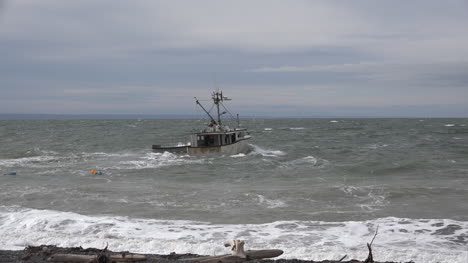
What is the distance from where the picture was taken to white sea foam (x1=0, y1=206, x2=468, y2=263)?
448 inches

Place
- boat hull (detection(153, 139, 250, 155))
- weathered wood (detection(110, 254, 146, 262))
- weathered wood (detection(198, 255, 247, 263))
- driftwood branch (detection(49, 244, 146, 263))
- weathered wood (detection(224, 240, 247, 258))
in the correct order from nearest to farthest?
driftwood branch (detection(49, 244, 146, 263))
weathered wood (detection(110, 254, 146, 262))
weathered wood (detection(198, 255, 247, 263))
weathered wood (detection(224, 240, 247, 258))
boat hull (detection(153, 139, 250, 155))

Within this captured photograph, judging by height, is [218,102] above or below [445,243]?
above

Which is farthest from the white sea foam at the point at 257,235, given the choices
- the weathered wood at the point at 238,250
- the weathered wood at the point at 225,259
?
the weathered wood at the point at 225,259

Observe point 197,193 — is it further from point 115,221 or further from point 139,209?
point 115,221

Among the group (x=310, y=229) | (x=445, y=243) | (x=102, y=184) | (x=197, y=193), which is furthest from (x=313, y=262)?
(x=102, y=184)

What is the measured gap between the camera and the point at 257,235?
13.0m

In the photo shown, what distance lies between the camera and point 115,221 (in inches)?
575

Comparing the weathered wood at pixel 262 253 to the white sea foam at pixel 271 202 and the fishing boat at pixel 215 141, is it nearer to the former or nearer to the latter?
the white sea foam at pixel 271 202

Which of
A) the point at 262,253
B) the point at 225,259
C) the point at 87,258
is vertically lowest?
the point at 262,253

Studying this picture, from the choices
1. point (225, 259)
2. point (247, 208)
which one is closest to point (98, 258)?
point (225, 259)

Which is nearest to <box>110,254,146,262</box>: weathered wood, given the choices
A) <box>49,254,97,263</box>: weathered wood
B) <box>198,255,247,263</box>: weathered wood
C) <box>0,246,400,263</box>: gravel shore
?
<box>0,246,400,263</box>: gravel shore

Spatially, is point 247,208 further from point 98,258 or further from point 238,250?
point 98,258

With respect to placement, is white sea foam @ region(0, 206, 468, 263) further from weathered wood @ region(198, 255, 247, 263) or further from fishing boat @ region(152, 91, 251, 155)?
fishing boat @ region(152, 91, 251, 155)

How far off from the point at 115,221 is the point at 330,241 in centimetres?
725
